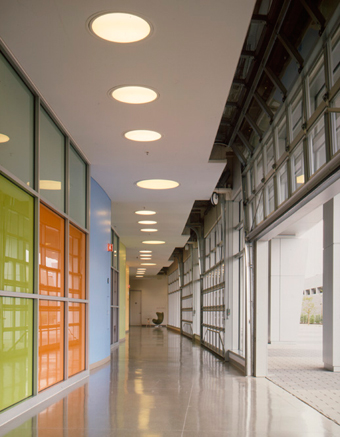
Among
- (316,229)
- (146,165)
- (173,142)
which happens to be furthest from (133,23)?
(316,229)

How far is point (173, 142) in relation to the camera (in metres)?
9.60

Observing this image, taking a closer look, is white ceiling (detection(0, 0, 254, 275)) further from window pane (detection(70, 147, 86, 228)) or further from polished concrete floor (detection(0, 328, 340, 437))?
polished concrete floor (detection(0, 328, 340, 437))

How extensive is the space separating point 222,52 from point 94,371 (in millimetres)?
7613

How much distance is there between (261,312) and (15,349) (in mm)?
5643

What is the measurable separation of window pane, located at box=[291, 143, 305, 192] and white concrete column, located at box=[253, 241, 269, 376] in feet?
9.59

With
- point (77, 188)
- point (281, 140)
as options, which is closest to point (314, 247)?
point (281, 140)

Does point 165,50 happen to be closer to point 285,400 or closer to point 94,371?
point 285,400

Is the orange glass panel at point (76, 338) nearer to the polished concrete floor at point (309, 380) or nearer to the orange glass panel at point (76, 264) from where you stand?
the orange glass panel at point (76, 264)

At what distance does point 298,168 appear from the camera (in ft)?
25.8

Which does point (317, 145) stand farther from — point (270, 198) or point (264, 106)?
point (270, 198)

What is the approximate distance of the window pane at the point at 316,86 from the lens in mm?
6682

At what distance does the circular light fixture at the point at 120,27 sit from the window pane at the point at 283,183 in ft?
12.5

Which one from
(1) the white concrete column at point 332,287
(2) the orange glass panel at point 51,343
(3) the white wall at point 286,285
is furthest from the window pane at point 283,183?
(3) the white wall at point 286,285

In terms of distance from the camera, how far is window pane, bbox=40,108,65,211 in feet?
25.3
